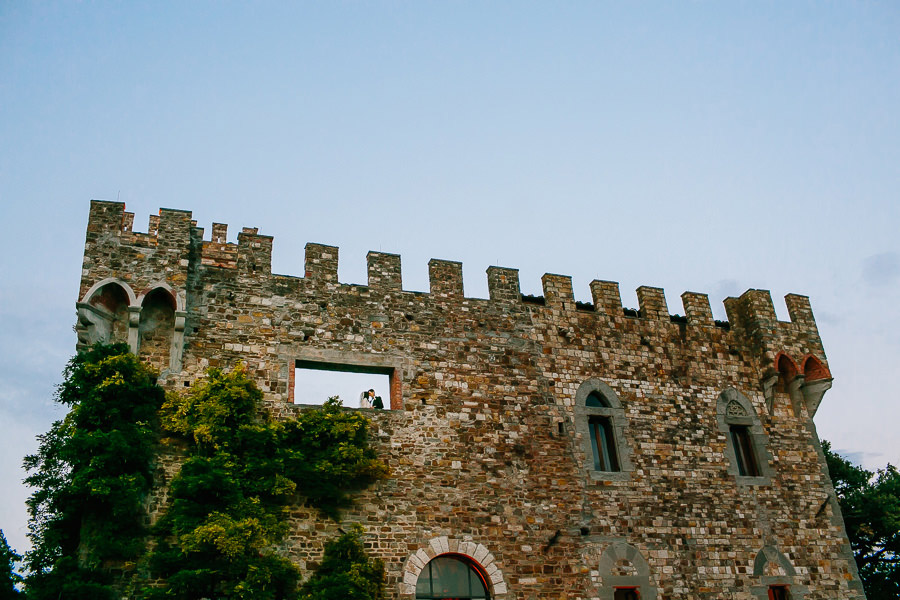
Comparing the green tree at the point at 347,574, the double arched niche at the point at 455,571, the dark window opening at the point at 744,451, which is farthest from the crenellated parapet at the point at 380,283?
the double arched niche at the point at 455,571

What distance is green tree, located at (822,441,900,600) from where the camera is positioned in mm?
20875

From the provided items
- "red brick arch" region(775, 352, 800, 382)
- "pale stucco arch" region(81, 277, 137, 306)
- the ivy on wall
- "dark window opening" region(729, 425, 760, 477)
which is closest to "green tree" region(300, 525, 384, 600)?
the ivy on wall

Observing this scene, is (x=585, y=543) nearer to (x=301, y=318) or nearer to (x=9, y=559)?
(x=301, y=318)

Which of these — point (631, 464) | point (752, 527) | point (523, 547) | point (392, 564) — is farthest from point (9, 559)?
point (752, 527)

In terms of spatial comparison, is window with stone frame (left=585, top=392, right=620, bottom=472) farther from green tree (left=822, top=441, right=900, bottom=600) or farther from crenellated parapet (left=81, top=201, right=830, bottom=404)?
green tree (left=822, top=441, right=900, bottom=600)

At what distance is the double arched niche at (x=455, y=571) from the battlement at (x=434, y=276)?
5.04 meters

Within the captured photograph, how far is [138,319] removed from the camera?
1291 cm

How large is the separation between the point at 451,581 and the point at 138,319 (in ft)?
23.4

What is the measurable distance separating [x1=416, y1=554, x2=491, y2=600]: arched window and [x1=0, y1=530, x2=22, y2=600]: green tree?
10.8 meters

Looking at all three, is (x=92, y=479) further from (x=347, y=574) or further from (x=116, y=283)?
(x=347, y=574)

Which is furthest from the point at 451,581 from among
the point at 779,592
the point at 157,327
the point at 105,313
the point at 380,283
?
the point at 105,313

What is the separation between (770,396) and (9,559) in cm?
1967

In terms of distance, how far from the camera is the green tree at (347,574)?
38.9 ft

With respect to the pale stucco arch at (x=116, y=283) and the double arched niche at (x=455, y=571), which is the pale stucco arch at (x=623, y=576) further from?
the pale stucco arch at (x=116, y=283)
